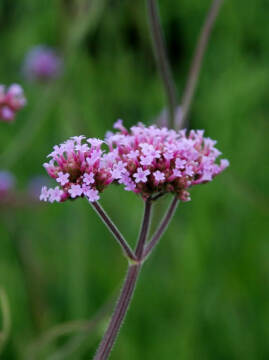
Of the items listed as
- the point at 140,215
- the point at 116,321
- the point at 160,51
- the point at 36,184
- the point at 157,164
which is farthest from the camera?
the point at 36,184

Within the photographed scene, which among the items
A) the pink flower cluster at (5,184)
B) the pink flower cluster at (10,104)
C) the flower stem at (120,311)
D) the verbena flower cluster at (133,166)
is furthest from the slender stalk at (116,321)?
the pink flower cluster at (5,184)

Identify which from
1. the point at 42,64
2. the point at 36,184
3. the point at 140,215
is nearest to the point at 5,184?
the point at 36,184

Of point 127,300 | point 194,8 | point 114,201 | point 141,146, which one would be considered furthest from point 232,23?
point 127,300

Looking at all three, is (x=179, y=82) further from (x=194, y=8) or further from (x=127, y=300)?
(x=127, y=300)

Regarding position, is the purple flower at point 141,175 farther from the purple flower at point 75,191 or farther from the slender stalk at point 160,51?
the slender stalk at point 160,51

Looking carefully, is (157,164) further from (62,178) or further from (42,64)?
(42,64)

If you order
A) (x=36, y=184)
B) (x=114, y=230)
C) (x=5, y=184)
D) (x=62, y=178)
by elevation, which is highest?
(x=36, y=184)

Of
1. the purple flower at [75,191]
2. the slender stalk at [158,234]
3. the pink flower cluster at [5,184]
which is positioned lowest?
the slender stalk at [158,234]
